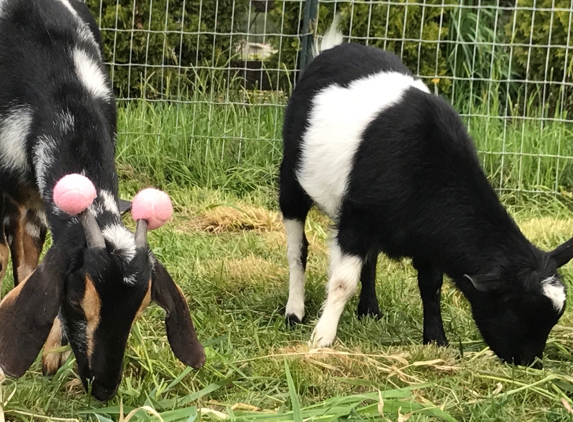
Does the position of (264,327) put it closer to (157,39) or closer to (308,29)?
(308,29)

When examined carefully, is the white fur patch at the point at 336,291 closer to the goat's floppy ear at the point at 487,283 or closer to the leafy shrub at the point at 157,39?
the goat's floppy ear at the point at 487,283

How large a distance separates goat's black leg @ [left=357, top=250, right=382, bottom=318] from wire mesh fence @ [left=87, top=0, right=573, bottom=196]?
2.61 metres

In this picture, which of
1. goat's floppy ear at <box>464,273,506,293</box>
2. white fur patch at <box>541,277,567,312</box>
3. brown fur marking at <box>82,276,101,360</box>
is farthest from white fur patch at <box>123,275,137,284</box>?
white fur patch at <box>541,277,567,312</box>

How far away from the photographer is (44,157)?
3445 millimetres

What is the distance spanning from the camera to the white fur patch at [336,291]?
14.3 ft

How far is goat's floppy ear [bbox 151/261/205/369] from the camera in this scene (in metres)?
3.24

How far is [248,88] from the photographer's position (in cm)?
830

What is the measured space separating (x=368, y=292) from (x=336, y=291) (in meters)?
0.45

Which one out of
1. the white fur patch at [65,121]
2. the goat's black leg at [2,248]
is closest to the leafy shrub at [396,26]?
the goat's black leg at [2,248]

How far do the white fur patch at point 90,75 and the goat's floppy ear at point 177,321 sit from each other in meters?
0.89

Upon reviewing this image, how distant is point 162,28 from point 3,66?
476 centimetres

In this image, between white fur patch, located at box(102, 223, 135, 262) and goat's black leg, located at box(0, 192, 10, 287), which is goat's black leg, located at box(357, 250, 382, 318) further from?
white fur patch, located at box(102, 223, 135, 262)

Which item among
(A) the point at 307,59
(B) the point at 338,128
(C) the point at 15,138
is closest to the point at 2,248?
(C) the point at 15,138

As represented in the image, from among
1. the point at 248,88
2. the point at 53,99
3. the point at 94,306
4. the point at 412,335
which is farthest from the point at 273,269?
the point at 248,88
